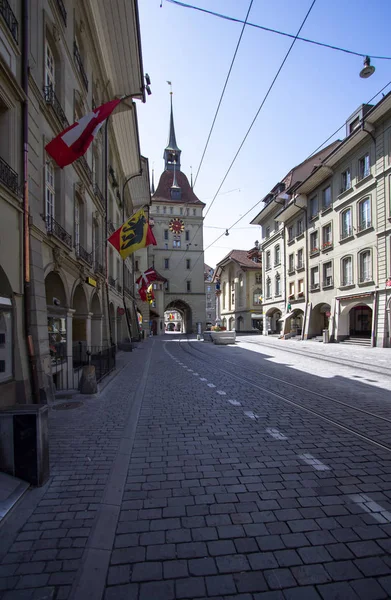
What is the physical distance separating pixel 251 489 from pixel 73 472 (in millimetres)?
2085

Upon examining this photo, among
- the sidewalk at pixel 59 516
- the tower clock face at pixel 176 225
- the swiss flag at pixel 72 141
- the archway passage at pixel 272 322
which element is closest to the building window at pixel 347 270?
the archway passage at pixel 272 322

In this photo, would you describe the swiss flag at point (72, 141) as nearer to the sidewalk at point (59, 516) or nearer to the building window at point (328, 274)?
the sidewalk at point (59, 516)

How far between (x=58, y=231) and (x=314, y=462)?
8.63m

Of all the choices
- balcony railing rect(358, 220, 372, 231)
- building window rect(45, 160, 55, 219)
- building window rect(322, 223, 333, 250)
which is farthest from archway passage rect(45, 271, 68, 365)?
building window rect(322, 223, 333, 250)

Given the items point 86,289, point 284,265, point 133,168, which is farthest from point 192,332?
point 86,289

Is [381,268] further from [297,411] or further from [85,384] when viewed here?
[85,384]

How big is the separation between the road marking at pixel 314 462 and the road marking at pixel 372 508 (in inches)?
24.7

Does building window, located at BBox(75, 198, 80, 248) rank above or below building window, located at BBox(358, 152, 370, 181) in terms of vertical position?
below

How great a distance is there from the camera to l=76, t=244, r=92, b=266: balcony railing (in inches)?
475

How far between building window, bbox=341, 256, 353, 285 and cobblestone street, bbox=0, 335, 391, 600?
64.4 feet

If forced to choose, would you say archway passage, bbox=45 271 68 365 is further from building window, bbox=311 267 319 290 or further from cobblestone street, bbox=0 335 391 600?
building window, bbox=311 267 319 290

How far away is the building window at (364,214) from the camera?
21.9 m

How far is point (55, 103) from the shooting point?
9414mm

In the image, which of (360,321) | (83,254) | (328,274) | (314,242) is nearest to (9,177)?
(83,254)
